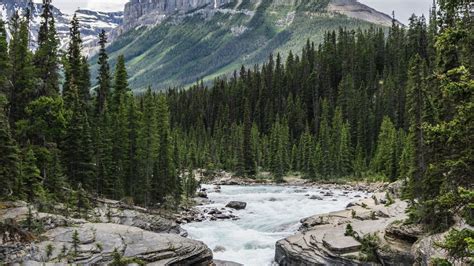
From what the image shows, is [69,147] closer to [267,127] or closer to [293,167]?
[293,167]

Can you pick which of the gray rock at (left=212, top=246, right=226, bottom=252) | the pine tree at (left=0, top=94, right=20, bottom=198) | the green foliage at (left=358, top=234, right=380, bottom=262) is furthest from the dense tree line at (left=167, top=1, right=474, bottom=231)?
A: the pine tree at (left=0, top=94, right=20, bottom=198)

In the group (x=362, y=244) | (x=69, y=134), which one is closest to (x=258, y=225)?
(x=362, y=244)

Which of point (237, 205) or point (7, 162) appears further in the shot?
point (237, 205)

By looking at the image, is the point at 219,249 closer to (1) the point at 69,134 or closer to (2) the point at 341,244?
(2) the point at 341,244

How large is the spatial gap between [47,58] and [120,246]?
23337 mm

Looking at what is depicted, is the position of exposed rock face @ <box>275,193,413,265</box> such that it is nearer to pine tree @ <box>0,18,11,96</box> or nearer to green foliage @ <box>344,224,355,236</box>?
green foliage @ <box>344,224,355,236</box>

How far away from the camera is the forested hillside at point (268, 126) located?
18617 mm

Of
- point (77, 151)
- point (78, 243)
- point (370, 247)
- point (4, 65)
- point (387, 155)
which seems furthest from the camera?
point (387, 155)

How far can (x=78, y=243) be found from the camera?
997 inches

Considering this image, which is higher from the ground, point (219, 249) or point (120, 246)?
point (120, 246)

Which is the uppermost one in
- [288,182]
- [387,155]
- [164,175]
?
[164,175]

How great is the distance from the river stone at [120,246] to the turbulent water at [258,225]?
18.8 feet

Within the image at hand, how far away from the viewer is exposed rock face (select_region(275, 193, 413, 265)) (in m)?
27.6

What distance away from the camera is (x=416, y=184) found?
113 feet
